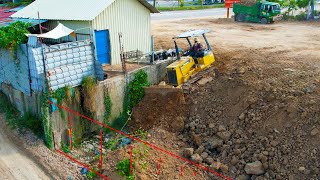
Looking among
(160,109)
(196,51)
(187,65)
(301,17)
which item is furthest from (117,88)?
(301,17)

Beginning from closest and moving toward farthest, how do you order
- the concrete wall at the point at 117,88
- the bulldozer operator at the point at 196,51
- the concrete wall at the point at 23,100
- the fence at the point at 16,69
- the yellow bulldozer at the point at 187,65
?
1. the fence at the point at 16,69
2. the concrete wall at the point at 23,100
3. the concrete wall at the point at 117,88
4. the yellow bulldozer at the point at 187,65
5. the bulldozer operator at the point at 196,51

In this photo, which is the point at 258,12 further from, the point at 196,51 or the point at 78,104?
the point at 78,104

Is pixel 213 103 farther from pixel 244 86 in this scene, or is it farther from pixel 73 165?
pixel 73 165

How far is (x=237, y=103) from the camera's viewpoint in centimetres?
1694

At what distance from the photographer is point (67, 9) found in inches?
786

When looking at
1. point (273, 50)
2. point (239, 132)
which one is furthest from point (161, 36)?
point (239, 132)

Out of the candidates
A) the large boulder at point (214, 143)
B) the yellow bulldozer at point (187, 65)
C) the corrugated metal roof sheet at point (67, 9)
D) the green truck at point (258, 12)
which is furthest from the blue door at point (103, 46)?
the green truck at point (258, 12)

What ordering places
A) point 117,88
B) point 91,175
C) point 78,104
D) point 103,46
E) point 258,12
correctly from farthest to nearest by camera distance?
point 258,12 → point 103,46 → point 117,88 → point 78,104 → point 91,175

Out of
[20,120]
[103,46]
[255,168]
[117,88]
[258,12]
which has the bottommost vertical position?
[255,168]

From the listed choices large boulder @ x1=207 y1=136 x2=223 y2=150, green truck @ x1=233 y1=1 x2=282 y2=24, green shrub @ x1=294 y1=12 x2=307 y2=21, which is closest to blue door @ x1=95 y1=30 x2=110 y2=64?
large boulder @ x1=207 y1=136 x2=223 y2=150

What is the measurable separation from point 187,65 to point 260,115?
4.35m

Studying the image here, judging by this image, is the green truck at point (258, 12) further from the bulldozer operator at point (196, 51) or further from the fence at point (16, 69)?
the fence at point (16, 69)

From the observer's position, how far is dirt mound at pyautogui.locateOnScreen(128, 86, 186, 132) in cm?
1739

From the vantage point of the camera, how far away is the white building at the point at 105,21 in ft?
61.4
